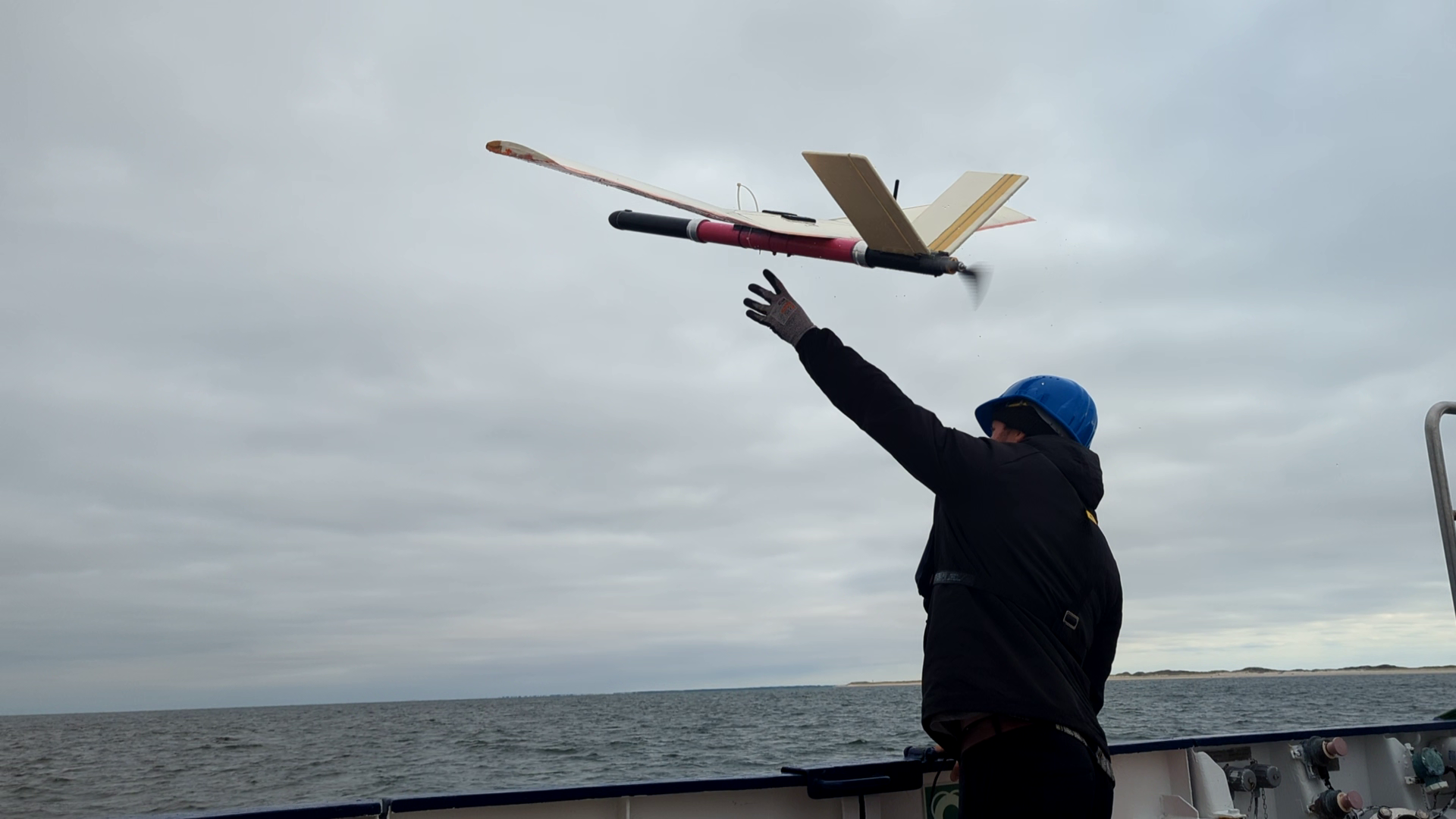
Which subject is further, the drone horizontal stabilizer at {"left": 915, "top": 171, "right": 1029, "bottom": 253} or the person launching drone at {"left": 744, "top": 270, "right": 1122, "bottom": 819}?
the drone horizontal stabilizer at {"left": 915, "top": 171, "right": 1029, "bottom": 253}

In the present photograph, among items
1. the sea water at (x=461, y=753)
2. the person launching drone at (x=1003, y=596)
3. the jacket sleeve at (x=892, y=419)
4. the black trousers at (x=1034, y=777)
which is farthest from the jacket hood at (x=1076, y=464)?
the sea water at (x=461, y=753)

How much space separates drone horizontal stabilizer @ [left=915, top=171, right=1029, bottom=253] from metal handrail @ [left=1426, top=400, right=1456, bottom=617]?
1723 millimetres

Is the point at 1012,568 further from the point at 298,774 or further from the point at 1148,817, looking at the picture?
the point at 298,774

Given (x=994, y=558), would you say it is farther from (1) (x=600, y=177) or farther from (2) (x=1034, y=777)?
(1) (x=600, y=177)

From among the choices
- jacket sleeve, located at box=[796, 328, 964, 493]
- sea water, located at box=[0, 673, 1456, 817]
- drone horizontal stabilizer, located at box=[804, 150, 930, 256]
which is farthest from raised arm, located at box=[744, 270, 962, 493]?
sea water, located at box=[0, 673, 1456, 817]

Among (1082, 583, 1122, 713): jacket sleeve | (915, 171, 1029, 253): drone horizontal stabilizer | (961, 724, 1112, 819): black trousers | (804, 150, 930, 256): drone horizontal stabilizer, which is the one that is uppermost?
(915, 171, 1029, 253): drone horizontal stabilizer

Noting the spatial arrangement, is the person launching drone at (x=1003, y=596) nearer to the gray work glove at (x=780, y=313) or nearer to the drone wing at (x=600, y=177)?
the gray work glove at (x=780, y=313)

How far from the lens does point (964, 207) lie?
3.80 m

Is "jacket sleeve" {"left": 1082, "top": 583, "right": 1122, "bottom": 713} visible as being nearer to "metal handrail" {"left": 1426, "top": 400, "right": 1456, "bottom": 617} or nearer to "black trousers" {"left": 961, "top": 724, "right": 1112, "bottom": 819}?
"black trousers" {"left": 961, "top": 724, "right": 1112, "bottom": 819}

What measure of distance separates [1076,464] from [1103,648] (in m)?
0.64

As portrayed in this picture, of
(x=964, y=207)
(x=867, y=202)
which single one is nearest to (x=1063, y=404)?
(x=867, y=202)

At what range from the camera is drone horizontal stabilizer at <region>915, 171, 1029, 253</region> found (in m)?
3.62

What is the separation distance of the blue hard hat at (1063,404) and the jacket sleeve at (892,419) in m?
0.59

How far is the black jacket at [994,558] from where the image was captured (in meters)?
2.53
